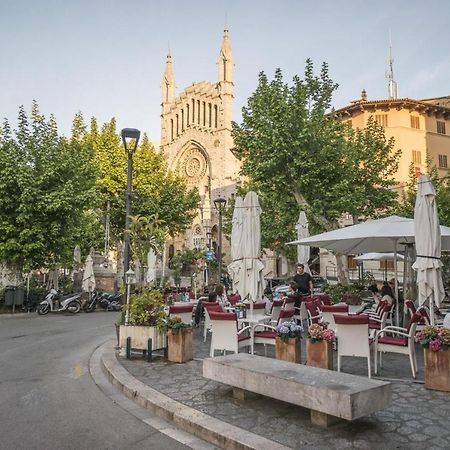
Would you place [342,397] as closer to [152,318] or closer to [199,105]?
[152,318]

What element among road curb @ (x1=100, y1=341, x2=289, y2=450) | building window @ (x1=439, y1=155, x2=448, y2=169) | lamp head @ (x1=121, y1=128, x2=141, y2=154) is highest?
building window @ (x1=439, y1=155, x2=448, y2=169)

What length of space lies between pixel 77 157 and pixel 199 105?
39.5 m

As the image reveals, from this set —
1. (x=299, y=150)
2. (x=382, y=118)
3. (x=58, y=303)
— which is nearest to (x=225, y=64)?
(x=382, y=118)

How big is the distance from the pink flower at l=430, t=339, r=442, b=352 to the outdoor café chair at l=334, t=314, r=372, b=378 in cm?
93

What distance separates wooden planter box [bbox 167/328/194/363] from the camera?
7859 mm

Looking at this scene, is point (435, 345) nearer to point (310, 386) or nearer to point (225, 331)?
point (310, 386)

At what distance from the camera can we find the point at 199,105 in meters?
58.1

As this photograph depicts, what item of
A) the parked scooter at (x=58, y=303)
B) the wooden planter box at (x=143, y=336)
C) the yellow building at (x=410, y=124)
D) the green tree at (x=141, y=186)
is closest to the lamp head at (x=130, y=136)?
the wooden planter box at (x=143, y=336)

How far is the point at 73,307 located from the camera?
19.0m

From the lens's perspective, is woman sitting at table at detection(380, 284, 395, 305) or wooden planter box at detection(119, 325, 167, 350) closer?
wooden planter box at detection(119, 325, 167, 350)

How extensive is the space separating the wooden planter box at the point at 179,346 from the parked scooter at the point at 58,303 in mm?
12172

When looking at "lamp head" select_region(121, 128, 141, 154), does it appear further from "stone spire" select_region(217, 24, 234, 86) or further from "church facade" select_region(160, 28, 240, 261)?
"stone spire" select_region(217, 24, 234, 86)

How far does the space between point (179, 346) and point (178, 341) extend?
3.5 inches

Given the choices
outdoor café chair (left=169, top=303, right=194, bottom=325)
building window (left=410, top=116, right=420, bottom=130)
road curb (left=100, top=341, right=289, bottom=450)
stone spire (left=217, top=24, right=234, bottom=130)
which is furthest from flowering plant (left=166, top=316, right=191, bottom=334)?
stone spire (left=217, top=24, right=234, bottom=130)
